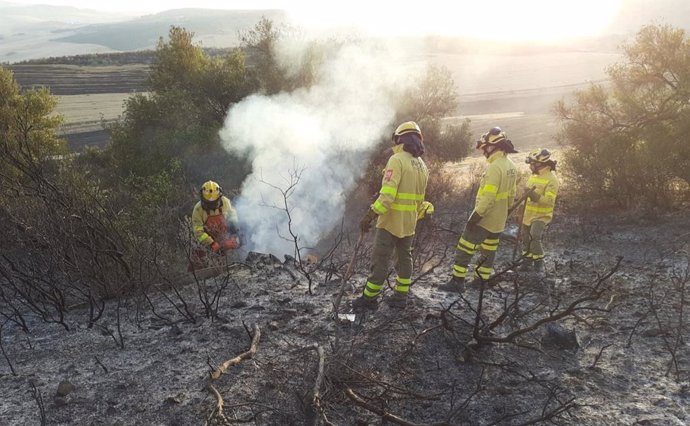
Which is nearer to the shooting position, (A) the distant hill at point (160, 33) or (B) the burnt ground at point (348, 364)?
(B) the burnt ground at point (348, 364)

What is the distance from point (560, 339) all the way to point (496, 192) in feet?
5.49

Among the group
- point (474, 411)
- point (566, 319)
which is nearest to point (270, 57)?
point (566, 319)

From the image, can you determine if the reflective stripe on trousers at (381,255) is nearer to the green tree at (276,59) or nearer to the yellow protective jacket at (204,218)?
the yellow protective jacket at (204,218)

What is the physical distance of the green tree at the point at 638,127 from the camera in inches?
350

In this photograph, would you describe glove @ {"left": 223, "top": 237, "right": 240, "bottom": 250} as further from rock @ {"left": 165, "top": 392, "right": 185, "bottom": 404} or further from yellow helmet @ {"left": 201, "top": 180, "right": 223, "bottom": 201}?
rock @ {"left": 165, "top": 392, "right": 185, "bottom": 404}

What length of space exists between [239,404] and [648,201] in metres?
8.68

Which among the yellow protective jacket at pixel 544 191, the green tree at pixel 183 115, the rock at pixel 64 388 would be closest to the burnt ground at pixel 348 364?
the rock at pixel 64 388

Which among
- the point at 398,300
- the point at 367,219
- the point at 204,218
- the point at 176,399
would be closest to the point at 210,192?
the point at 204,218

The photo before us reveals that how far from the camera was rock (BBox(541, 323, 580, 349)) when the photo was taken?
3.95 m

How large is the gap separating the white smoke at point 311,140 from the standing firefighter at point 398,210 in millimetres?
3330

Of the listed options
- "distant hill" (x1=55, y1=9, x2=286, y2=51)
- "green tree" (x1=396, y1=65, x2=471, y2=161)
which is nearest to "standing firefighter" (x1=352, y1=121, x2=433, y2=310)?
"green tree" (x1=396, y1=65, x2=471, y2=161)

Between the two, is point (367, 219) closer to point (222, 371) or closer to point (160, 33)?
point (222, 371)

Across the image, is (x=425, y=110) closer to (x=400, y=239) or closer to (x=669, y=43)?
(x=669, y=43)

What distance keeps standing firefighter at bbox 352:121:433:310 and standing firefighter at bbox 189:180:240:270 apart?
216 cm
